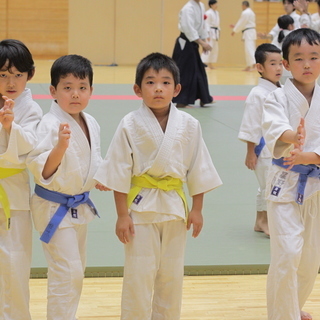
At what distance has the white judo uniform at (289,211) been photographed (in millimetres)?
3133

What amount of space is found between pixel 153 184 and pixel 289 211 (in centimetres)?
72

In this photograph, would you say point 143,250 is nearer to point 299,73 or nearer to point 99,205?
point 299,73

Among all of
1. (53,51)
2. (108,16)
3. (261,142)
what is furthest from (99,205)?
(53,51)

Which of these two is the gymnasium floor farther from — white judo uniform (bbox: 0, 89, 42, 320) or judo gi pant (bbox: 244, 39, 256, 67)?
judo gi pant (bbox: 244, 39, 256, 67)

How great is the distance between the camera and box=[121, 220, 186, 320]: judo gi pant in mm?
3000

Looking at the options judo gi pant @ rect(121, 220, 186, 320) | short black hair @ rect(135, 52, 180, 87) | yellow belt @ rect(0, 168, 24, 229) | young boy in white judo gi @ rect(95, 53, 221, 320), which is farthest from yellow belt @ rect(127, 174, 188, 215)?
yellow belt @ rect(0, 168, 24, 229)

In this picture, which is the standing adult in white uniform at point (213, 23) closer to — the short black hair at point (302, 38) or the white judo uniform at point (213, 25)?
the white judo uniform at point (213, 25)

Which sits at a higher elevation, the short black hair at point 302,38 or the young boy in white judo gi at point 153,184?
the short black hair at point 302,38

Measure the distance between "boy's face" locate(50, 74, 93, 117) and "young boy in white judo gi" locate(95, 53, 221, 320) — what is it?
232 mm

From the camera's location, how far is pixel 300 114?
10.5 ft

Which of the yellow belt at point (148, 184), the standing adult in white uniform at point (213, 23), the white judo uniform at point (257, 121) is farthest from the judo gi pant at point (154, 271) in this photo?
the standing adult in white uniform at point (213, 23)

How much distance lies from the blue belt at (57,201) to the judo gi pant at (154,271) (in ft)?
1.06

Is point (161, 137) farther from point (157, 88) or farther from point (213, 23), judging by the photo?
point (213, 23)

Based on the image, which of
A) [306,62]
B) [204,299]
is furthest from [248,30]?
[306,62]
